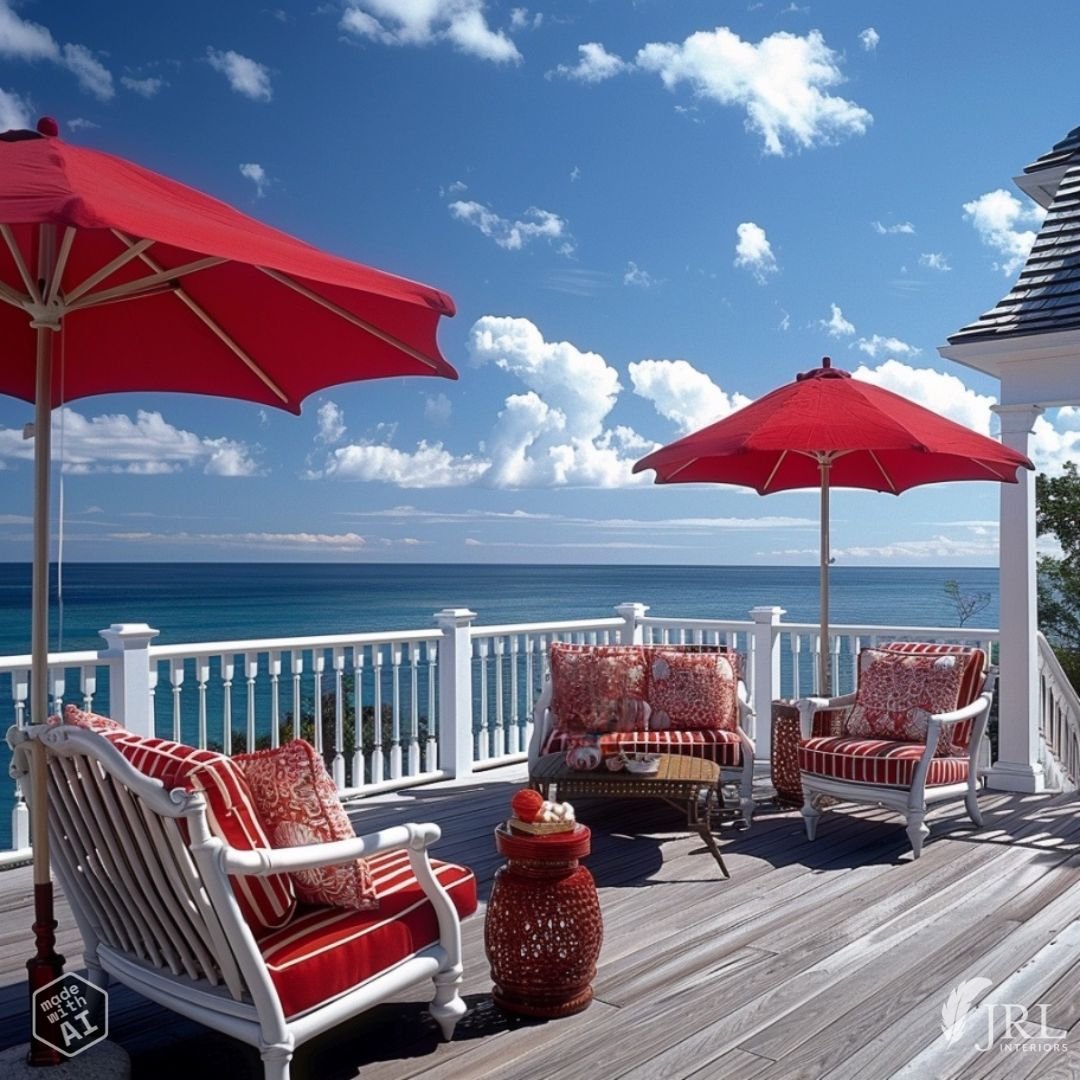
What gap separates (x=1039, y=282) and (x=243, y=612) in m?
38.6

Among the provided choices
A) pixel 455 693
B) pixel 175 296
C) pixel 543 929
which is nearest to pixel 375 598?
pixel 455 693

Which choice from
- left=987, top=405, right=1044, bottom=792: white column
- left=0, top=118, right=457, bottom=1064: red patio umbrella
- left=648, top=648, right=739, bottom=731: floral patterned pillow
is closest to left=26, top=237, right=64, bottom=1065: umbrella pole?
left=0, top=118, right=457, bottom=1064: red patio umbrella

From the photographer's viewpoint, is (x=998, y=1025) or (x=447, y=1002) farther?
(x=998, y=1025)

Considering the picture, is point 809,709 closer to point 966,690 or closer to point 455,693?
point 966,690

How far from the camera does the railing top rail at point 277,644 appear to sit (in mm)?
5074

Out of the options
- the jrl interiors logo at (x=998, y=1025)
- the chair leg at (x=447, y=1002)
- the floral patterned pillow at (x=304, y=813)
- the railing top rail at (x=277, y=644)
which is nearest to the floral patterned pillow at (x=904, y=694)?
the jrl interiors logo at (x=998, y=1025)

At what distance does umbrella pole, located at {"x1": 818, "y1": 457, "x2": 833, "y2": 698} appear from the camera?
5891 millimetres

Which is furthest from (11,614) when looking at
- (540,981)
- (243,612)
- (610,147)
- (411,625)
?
(540,981)

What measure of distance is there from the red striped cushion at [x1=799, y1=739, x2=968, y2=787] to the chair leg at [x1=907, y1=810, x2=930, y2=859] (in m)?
0.15

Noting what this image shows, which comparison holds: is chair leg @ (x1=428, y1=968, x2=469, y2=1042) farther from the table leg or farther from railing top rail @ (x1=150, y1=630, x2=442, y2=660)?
railing top rail @ (x1=150, y1=630, x2=442, y2=660)

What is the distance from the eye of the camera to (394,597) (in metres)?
47.3

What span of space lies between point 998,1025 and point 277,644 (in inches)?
148

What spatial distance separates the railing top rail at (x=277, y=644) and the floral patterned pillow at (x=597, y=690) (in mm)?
905

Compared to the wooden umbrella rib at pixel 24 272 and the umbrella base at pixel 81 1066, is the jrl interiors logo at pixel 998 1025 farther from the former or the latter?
the wooden umbrella rib at pixel 24 272
